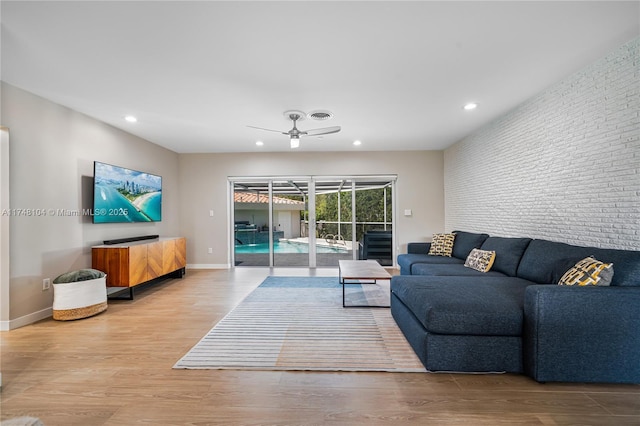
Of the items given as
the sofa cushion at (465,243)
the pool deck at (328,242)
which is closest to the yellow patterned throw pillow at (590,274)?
the sofa cushion at (465,243)

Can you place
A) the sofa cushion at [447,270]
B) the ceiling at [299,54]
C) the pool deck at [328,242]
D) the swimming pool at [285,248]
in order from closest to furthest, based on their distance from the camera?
the ceiling at [299,54] → the sofa cushion at [447,270] → the pool deck at [328,242] → the swimming pool at [285,248]

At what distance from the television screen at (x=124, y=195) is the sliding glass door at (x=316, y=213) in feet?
5.33

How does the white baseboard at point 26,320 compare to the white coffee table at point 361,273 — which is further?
the white coffee table at point 361,273

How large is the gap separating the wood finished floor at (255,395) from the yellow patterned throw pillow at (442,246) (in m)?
2.89

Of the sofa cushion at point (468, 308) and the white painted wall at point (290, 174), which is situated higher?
the white painted wall at point (290, 174)

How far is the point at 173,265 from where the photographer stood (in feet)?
16.1

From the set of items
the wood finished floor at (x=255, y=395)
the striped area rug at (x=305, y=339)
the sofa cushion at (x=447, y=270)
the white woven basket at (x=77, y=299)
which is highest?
the sofa cushion at (x=447, y=270)

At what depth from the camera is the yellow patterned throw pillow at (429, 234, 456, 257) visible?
4.70 metres

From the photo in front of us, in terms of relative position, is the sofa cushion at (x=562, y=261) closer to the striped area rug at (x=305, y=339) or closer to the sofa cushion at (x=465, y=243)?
the sofa cushion at (x=465, y=243)

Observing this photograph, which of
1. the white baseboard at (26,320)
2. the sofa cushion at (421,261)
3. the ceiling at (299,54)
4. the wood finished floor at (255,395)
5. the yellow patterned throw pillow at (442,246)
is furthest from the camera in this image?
the yellow patterned throw pillow at (442,246)

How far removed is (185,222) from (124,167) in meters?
1.95

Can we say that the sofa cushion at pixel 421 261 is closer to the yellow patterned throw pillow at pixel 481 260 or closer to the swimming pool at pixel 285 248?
the yellow patterned throw pillow at pixel 481 260

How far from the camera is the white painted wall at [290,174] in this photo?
605cm

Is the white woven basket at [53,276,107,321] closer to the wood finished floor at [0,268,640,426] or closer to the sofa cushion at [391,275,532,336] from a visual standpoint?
the wood finished floor at [0,268,640,426]
